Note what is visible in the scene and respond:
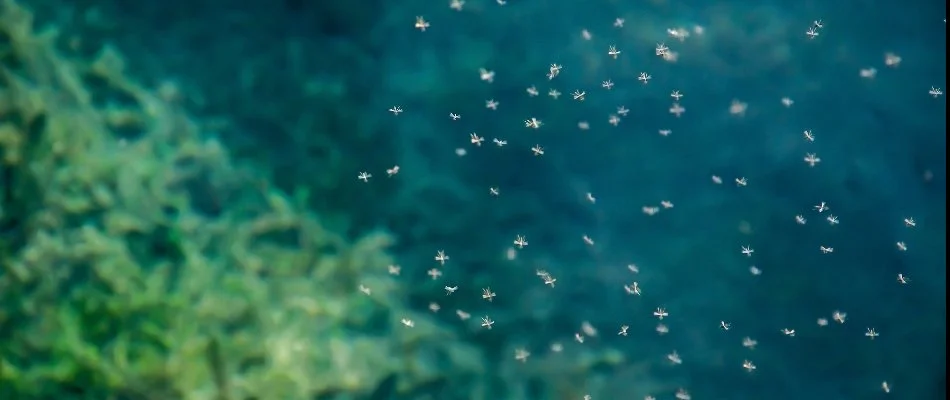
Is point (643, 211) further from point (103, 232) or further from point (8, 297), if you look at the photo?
point (8, 297)

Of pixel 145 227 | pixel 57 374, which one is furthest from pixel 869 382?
pixel 57 374

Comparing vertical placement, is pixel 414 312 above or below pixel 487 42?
below

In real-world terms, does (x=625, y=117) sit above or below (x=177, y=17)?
above

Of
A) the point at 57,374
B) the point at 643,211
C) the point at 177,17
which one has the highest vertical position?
the point at 643,211

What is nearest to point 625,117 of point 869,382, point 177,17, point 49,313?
point 869,382

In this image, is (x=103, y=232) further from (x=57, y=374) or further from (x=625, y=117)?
(x=625, y=117)

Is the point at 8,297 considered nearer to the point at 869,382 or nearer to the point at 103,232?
the point at 103,232
